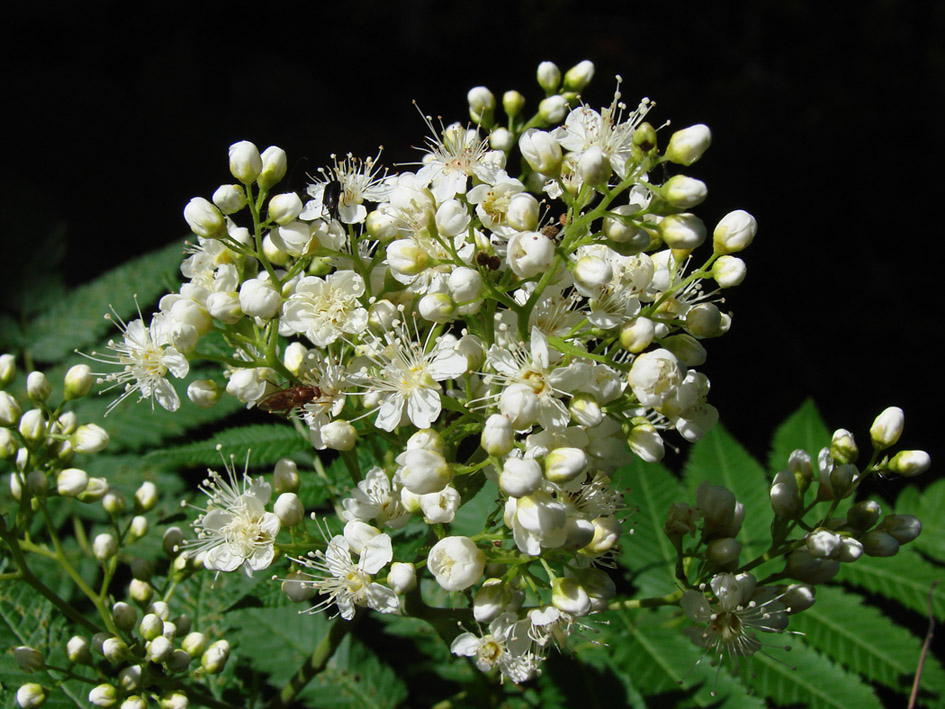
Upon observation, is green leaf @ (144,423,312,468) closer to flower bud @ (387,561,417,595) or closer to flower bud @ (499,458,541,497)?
flower bud @ (387,561,417,595)

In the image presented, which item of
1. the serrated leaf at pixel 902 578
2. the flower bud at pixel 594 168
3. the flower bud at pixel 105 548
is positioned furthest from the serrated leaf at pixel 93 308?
the serrated leaf at pixel 902 578

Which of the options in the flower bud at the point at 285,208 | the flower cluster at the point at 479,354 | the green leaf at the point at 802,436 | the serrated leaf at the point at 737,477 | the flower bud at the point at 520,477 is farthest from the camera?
the green leaf at the point at 802,436

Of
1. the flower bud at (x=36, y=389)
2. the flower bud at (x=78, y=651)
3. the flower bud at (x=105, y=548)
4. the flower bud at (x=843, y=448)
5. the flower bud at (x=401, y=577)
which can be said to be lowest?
the flower bud at (x=843, y=448)

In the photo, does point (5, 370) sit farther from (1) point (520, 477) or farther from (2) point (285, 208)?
(1) point (520, 477)

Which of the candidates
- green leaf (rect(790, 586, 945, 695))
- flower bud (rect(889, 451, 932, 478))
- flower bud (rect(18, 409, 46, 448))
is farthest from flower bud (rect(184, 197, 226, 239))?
green leaf (rect(790, 586, 945, 695))

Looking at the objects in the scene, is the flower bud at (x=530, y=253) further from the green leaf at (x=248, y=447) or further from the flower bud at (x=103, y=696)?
the flower bud at (x=103, y=696)

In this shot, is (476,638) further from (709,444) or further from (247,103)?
(247,103)
